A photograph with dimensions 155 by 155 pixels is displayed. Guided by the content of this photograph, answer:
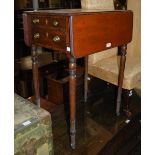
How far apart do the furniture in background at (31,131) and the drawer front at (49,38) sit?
0.36m

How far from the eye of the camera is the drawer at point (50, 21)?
1197mm

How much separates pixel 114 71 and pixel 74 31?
2.19ft

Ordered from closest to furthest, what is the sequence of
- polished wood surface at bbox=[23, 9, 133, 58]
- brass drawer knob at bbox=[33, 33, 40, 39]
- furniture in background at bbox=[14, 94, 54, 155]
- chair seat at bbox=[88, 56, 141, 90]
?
furniture in background at bbox=[14, 94, 54, 155], polished wood surface at bbox=[23, 9, 133, 58], brass drawer knob at bbox=[33, 33, 40, 39], chair seat at bbox=[88, 56, 141, 90]

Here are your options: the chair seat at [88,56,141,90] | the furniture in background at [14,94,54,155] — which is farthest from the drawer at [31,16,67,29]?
the chair seat at [88,56,141,90]

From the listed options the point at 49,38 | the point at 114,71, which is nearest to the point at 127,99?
the point at 114,71

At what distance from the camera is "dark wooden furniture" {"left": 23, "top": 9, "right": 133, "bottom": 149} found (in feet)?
3.90

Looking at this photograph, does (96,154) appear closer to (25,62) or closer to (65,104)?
(65,104)

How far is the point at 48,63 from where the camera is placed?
2584mm

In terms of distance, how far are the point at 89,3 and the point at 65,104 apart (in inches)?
34.3

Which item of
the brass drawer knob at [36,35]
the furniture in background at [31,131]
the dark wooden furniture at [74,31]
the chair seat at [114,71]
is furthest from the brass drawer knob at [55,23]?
the chair seat at [114,71]

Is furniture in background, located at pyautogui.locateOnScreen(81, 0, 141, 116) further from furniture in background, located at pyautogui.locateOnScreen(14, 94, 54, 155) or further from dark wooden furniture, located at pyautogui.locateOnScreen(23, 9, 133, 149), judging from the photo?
furniture in background, located at pyautogui.locateOnScreen(14, 94, 54, 155)

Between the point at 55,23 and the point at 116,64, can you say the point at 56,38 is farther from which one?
the point at 116,64
